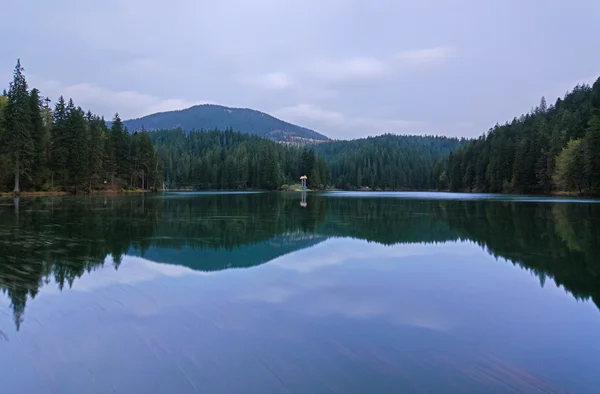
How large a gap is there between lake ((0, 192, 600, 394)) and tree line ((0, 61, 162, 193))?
4115cm

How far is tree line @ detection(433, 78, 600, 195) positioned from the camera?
65.2 meters

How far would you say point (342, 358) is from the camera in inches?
234

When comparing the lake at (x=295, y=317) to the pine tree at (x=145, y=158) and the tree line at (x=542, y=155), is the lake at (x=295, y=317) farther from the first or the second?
the pine tree at (x=145, y=158)

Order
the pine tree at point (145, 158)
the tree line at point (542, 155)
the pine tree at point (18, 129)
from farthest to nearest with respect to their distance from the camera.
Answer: the pine tree at point (145, 158) < the tree line at point (542, 155) < the pine tree at point (18, 129)

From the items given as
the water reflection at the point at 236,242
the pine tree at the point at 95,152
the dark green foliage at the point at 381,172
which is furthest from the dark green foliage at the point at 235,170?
the water reflection at the point at 236,242

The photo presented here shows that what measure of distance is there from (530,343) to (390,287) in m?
3.95

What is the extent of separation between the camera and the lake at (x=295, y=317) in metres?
5.40

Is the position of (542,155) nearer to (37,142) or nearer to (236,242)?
(236,242)

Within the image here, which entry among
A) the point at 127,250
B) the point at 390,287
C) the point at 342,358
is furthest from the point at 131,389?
the point at 127,250

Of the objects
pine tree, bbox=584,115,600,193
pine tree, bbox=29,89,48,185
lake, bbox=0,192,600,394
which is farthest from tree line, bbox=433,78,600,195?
pine tree, bbox=29,89,48,185

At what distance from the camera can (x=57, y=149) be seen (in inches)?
2279

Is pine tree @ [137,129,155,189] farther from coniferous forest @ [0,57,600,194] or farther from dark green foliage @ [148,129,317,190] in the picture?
dark green foliage @ [148,129,317,190]

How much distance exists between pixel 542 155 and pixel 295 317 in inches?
3541

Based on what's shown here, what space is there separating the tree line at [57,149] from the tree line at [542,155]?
2920 inches
